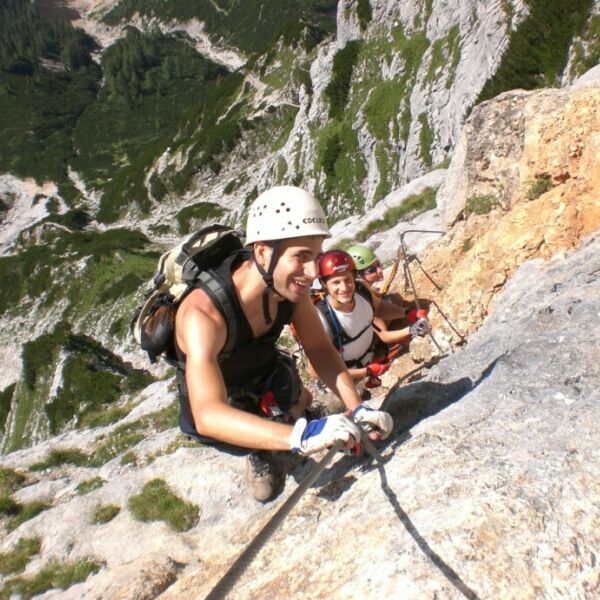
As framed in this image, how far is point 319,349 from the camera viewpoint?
4816 mm

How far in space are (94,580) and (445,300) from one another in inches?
263

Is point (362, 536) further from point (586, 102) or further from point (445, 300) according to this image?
point (586, 102)

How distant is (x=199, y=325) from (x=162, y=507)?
12.1ft

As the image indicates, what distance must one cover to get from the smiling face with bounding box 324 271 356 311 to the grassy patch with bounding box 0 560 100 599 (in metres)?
4.23

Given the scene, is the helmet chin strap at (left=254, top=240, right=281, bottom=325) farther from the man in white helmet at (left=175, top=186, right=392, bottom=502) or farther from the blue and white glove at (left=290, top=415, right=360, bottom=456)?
the blue and white glove at (left=290, top=415, right=360, bottom=456)

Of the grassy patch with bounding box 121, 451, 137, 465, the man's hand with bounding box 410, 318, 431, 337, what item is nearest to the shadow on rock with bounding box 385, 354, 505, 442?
the man's hand with bounding box 410, 318, 431, 337

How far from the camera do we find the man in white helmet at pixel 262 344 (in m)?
3.23

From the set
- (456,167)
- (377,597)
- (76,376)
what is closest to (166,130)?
(76,376)

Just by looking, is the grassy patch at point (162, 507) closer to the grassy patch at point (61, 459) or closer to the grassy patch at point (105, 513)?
the grassy patch at point (105, 513)

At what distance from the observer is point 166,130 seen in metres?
155

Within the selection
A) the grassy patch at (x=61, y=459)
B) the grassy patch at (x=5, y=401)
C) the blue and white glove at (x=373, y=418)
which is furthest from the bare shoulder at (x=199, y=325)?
the grassy patch at (x=5, y=401)

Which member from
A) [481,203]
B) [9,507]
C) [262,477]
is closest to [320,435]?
[262,477]

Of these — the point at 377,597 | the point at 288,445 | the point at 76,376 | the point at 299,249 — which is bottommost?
the point at 76,376

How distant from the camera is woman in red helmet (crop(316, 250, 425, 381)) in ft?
22.0
